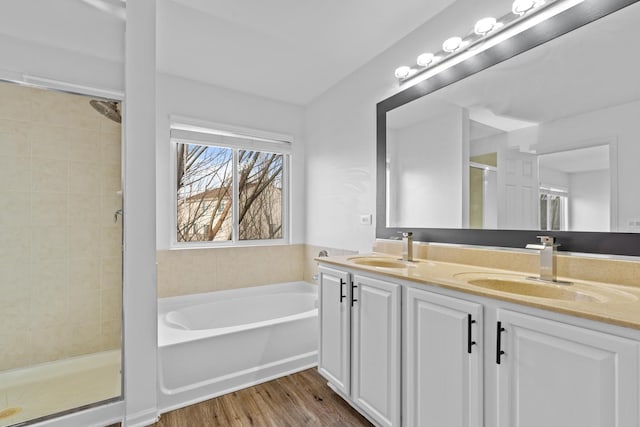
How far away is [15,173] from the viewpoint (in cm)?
191

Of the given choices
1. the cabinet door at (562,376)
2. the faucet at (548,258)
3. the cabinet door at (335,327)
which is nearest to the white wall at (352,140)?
the cabinet door at (335,327)

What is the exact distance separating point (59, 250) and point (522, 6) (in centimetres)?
311

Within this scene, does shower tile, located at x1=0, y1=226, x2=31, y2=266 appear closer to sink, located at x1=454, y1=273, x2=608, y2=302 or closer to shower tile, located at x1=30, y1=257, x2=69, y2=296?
shower tile, located at x1=30, y1=257, x2=69, y2=296

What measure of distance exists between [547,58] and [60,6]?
259 centimetres

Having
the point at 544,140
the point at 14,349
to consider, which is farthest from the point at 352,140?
the point at 14,349

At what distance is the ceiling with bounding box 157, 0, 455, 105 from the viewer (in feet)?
6.35

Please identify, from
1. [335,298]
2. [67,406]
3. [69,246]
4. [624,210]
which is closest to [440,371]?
[335,298]

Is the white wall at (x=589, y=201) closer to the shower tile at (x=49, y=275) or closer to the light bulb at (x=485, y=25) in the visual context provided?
the light bulb at (x=485, y=25)

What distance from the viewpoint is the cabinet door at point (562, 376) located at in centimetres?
80

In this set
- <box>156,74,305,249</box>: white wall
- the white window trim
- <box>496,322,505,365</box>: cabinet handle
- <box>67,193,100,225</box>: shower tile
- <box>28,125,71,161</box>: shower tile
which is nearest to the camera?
<box>496,322,505,365</box>: cabinet handle

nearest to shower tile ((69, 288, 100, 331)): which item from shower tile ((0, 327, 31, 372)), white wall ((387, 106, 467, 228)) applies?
shower tile ((0, 327, 31, 372))

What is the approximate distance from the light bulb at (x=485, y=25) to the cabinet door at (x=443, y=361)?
1.44m

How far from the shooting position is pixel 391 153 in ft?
7.82

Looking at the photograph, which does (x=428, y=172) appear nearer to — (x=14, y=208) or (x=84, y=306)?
(x=84, y=306)
